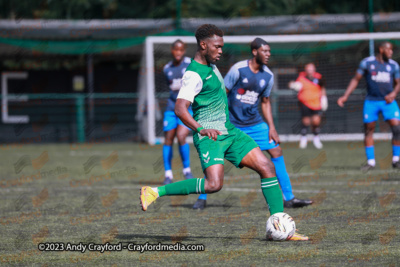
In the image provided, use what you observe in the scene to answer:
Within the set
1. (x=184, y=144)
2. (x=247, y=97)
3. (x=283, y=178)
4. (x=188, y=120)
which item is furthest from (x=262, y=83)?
(x=184, y=144)

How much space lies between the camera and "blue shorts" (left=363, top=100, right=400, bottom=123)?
12461mm

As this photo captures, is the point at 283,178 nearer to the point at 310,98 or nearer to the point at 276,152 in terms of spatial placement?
the point at 276,152

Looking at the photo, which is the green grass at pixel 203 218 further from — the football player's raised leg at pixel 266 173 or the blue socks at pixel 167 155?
the blue socks at pixel 167 155

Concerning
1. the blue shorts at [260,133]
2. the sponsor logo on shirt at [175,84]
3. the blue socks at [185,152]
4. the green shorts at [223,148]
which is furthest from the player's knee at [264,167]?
the sponsor logo on shirt at [175,84]

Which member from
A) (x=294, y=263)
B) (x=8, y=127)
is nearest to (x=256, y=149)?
(x=294, y=263)

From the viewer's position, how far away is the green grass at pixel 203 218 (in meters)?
5.59

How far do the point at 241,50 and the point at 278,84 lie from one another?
87.0 inches

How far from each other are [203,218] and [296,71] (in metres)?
15.6

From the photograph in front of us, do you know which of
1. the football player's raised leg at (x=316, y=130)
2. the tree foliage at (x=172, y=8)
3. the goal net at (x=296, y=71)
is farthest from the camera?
the tree foliage at (x=172, y=8)

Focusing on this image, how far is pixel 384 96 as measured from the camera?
1257 centimetres

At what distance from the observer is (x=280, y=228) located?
6195 mm

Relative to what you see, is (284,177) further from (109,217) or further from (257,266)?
(257,266)

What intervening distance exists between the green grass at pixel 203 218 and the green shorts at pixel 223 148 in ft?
2.35

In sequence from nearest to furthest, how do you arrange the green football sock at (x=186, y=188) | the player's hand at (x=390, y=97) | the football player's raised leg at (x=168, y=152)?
the green football sock at (x=186, y=188)
the football player's raised leg at (x=168, y=152)
the player's hand at (x=390, y=97)
